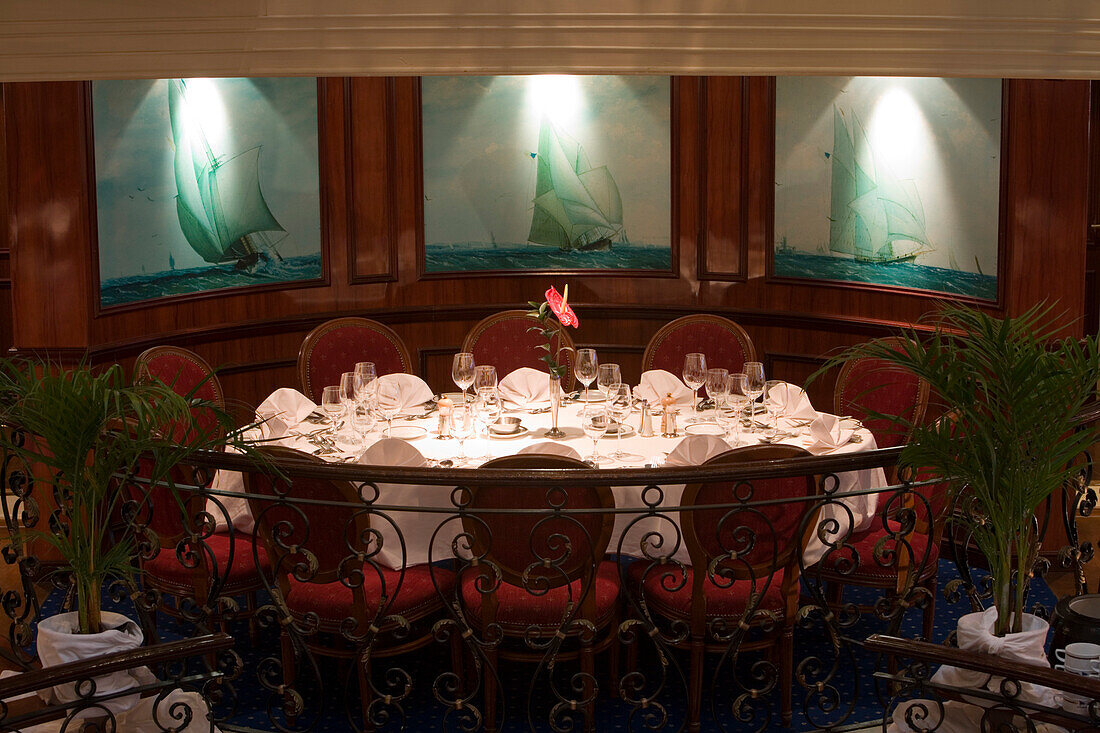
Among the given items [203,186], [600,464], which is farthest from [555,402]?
[203,186]

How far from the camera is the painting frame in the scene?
18.2 feet

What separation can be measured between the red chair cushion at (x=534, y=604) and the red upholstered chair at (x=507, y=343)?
86.5 inches

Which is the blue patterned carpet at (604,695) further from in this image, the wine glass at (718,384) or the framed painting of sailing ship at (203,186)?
the framed painting of sailing ship at (203,186)

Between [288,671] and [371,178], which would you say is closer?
[288,671]

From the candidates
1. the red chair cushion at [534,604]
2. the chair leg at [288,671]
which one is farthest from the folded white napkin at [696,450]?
the chair leg at [288,671]

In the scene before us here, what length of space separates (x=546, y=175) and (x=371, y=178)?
104 cm

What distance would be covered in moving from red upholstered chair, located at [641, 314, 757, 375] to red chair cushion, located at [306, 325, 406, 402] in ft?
4.08

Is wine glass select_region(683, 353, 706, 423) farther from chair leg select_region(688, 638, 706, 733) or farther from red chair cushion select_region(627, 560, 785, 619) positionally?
chair leg select_region(688, 638, 706, 733)

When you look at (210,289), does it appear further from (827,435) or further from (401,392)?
(827,435)

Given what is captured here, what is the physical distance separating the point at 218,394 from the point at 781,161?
3.44 meters

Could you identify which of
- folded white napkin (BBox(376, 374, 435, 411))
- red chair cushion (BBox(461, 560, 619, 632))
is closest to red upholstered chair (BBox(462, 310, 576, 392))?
folded white napkin (BBox(376, 374, 435, 411))

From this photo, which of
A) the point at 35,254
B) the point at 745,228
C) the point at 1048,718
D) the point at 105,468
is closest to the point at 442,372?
the point at 745,228

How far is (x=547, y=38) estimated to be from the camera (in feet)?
8.77

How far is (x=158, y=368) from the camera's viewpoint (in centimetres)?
501
